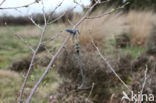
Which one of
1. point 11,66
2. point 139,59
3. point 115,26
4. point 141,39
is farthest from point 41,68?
point 141,39

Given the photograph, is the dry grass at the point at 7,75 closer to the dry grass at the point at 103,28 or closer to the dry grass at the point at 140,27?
the dry grass at the point at 103,28

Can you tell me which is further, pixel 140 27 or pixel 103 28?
pixel 140 27

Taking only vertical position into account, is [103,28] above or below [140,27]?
above

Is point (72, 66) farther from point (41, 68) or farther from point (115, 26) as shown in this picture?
point (115, 26)

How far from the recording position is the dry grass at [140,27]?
5305mm

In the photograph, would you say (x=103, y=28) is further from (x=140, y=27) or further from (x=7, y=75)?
(x=7, y=75)

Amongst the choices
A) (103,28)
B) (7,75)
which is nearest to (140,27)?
(103,28)

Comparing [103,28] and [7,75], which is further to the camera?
[103,28]

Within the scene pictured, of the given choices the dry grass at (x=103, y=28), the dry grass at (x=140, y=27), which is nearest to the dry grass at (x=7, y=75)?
the dry grass at (x=103, y=28)

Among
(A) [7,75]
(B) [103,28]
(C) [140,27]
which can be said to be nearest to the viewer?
(A) [7,75]

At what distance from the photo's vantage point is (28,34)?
763 centimetres

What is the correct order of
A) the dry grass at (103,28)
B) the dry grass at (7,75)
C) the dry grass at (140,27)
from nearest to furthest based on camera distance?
the dry grass at (7,75) < the dry grass at (103,28) < the dry grass at (140,27)

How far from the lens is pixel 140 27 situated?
547 centimetres

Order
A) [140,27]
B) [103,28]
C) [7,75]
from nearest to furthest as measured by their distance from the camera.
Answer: [7,75] → [103,28] → [140,27]
